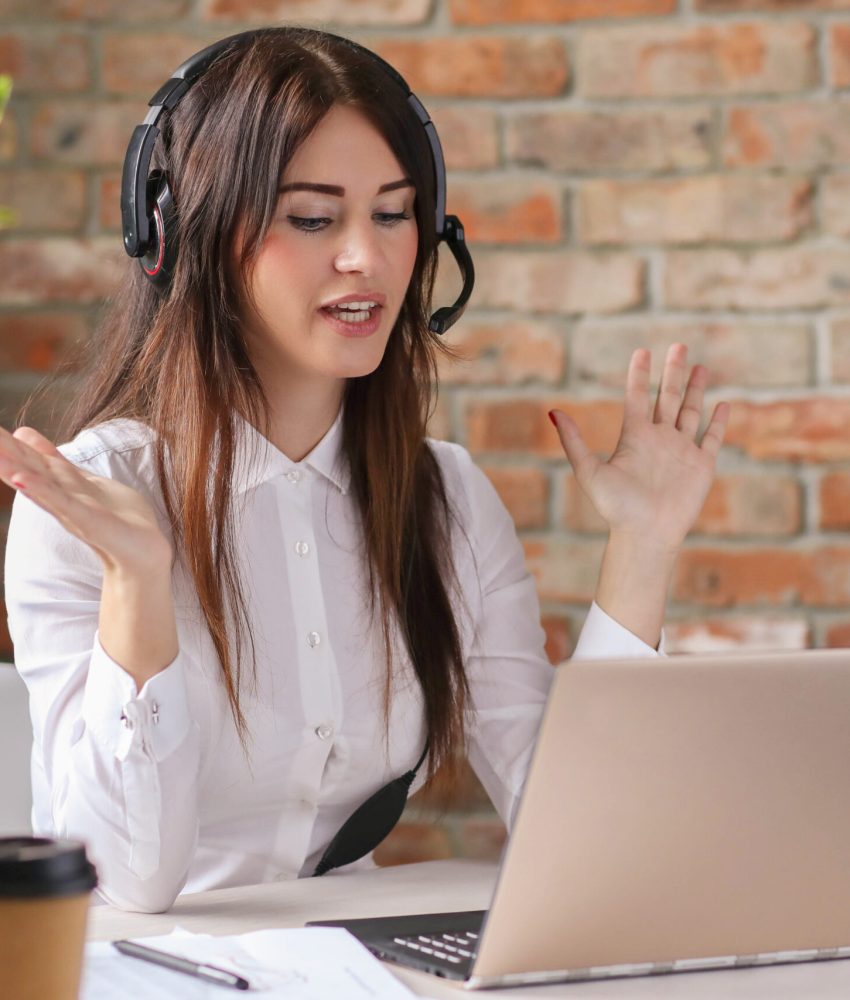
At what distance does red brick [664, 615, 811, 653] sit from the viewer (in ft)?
5.74

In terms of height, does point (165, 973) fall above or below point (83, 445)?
below

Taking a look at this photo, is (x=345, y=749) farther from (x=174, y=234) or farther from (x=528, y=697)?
(x=174, y=234)

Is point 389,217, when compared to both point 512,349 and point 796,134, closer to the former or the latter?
point 512,349

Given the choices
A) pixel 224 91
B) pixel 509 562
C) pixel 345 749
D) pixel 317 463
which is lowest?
pixel 345 749

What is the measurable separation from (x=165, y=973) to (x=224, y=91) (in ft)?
2.65

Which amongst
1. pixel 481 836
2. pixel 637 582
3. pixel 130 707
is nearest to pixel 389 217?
pixel 637 582

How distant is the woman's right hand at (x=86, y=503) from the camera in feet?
3.12

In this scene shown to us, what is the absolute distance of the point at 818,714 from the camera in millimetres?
750

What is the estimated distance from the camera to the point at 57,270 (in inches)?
70.1

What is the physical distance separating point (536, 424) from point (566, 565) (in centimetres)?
19

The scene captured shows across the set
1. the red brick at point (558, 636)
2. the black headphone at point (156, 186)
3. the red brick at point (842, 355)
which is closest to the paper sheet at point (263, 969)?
the black headphone at point (156, 186)

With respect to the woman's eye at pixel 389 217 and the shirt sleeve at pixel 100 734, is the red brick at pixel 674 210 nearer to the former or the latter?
the woman's eye at pixel 389 217

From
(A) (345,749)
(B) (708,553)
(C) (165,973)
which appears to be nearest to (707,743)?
(C) (165,973)

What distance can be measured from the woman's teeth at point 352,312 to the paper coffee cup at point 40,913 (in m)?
0.72
